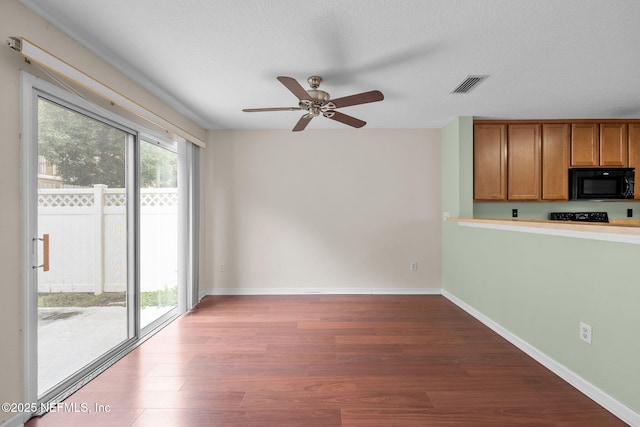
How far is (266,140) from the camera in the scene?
4.14 metres

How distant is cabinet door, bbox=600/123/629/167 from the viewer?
3.79 metres

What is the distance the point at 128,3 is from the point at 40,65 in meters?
0.64

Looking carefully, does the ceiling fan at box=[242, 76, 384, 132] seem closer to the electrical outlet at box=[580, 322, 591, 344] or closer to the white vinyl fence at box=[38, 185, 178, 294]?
the white vinyl fence at box=[38, 185, 178, 294]

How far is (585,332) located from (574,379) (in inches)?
14.0

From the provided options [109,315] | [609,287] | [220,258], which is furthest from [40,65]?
[609,287]

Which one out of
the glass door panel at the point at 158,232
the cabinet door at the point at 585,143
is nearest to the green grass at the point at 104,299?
the glass door panel at the point at 158,232

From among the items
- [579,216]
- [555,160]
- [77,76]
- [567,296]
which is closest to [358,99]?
[77,76]

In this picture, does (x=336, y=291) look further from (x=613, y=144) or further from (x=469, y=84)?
(x=613, y=144)

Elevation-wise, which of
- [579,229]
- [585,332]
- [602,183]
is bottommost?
[585,332]

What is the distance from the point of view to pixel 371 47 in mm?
2064

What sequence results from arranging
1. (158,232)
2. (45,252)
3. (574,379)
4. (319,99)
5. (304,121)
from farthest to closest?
(158,232)
(304,121)
(319,99)
(574,379)
(45,252)

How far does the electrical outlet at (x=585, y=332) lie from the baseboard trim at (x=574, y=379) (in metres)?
0.27

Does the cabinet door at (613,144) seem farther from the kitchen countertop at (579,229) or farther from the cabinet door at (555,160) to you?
the kitchen countertop at (579,229)

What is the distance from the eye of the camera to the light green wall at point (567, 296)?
5.37 ft
